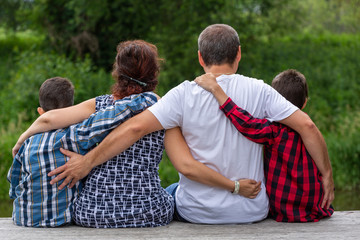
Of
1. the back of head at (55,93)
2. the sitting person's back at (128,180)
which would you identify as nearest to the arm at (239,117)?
the sitting person's back at (128,180)

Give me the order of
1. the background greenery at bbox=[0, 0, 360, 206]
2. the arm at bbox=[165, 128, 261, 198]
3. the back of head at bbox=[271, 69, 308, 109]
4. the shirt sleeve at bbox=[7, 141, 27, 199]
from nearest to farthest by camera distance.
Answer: the arm at bbox=[165, 128, 261, 198] < the shirt sleeve at bbox=[7, 141, 27, 199] < the back of head at bbox=[271, 69, 308, 109] < the background greenery at bbox=[0, 0, 360, 206]

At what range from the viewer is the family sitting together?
257 cm

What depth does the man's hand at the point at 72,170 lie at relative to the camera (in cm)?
259

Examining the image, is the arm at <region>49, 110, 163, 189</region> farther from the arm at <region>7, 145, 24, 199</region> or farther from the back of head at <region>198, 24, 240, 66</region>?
the back of head at <region>198, 24, 240, 66</region>

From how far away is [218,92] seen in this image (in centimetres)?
254

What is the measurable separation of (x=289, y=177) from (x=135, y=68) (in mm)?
1036

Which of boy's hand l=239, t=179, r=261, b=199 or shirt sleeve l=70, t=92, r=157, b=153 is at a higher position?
shirt sleeve l=70, t=92, r=157, b=153

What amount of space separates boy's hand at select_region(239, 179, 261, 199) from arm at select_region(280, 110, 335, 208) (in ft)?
1.12

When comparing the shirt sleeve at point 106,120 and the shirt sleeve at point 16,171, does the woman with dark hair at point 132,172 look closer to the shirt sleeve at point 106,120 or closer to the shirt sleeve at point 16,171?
the shirt sleeve at point 106,120

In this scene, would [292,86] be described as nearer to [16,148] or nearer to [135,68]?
[135,68]

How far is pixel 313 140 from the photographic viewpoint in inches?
103

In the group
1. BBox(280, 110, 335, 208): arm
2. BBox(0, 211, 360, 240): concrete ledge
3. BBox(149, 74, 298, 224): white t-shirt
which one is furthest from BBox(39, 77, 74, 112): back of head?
BBox(280, 110, 335, 208): arm

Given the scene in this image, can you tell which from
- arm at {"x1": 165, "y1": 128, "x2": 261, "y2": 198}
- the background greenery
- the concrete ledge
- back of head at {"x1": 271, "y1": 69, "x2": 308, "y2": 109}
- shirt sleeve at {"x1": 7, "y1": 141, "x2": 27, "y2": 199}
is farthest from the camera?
the background greenery

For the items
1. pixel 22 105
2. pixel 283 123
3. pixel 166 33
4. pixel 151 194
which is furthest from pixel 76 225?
pixel 166 33
